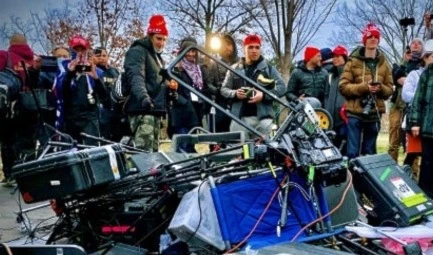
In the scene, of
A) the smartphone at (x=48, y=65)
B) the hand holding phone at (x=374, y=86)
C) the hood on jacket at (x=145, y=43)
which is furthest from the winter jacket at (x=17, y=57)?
the hand holding phone at (x=374, y=86)

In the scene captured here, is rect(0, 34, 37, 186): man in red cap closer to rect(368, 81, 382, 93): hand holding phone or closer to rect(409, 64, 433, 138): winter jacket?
rect(368, 81, 382, 93): hand holding phone

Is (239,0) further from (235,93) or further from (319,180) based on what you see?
(319,180)

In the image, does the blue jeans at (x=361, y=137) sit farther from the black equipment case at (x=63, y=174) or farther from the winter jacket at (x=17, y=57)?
the winter jacket at (x=17, y=57)

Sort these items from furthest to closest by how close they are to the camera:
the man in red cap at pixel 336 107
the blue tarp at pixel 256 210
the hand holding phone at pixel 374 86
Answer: the man in red cap at pixel 336 107 → the hand holding phone at pixel 374 86 → the blue tarp at pixel 256 210

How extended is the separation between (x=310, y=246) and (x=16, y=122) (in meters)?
5.51

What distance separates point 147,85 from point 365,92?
2550mm

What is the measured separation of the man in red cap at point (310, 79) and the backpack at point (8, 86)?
3511 mm

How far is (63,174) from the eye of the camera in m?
4.26

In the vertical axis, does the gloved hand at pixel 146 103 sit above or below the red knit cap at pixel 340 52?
below

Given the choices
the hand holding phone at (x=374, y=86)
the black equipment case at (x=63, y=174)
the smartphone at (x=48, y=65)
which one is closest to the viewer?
the black equipment case at (x=63, y=174)

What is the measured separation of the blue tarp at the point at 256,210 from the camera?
384 cm

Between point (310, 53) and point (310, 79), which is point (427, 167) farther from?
point (310, 53)

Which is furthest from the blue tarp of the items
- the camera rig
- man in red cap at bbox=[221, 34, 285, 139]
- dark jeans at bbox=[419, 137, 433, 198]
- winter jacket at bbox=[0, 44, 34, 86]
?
winter jacket at bbox=[0, 44, 34, 86]

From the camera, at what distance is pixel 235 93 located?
24.2 feet
